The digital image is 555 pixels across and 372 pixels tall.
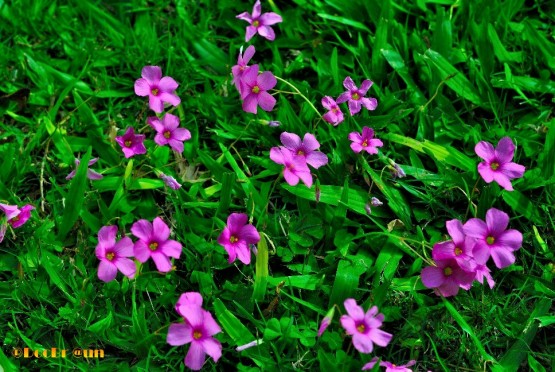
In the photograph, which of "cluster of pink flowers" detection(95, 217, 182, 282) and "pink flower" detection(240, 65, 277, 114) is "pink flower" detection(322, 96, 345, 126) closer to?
"pink flower" detection(240, 65, 277, 114)

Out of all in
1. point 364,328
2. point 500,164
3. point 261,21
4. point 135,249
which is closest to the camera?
point 364,328

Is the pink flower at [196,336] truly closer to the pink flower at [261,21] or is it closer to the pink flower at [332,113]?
the pink flower at [332,113]

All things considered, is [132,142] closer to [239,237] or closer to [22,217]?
[22,217]

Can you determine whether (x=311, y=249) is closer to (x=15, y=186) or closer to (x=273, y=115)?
(x=273, y=115)

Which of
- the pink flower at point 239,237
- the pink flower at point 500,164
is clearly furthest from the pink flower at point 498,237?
the pink flower at point 239,237

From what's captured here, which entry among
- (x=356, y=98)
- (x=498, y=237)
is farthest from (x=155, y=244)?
(x=498, y=237)

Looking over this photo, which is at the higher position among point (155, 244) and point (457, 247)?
point (457, 247)

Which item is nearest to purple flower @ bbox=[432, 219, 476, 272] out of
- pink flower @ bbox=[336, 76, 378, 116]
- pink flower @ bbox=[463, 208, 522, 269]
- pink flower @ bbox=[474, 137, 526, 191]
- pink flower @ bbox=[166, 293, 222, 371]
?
pink flower @ bbox=[463, 208, 522, 269]
